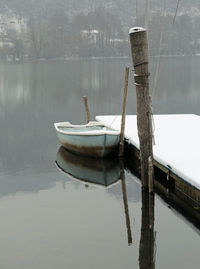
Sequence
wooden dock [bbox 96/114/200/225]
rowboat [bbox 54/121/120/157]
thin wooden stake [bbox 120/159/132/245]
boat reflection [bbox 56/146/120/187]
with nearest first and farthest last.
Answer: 1. thin wooden stake [bbox 120/159/132/245]
2. wooden dock [bbox 96/114/200/225]
3. boat reflection [bbox 56/146/120/187]
4. rowboat [bbox 54/121/120/157]

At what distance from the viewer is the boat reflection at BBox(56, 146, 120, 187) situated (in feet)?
46.1

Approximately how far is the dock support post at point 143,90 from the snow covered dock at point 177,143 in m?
0.64

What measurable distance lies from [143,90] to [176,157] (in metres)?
2.18

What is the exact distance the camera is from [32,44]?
5487 inches

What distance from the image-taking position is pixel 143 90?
448 inches

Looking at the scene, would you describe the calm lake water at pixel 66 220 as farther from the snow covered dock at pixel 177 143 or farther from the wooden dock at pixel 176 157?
the snow covered dock at pixel 177 143

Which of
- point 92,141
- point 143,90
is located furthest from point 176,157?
point 92,141

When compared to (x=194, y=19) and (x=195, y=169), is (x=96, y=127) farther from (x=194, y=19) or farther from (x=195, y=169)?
(x=194, y=19)

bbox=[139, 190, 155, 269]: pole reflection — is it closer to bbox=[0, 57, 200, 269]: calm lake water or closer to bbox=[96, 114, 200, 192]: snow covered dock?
bbox=[0, 57, 200, 269]: calm lake water

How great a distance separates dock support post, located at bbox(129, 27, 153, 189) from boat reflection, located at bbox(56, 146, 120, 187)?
2.33m


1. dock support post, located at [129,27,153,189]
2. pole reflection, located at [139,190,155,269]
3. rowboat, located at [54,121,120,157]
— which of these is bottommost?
pole reflection, located at [139,190,155,269]

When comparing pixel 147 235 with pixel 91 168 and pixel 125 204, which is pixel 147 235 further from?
pixel 91 168

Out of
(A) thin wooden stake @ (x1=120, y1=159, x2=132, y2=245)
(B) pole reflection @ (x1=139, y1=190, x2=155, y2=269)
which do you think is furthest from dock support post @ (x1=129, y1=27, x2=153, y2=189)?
(A) thin wooden stake @ (x1=120, y1=159, x2=132, y2=245)

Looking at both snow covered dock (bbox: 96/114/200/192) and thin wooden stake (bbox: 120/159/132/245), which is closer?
thin wooden stake (bbox: 120/159/132/245)
